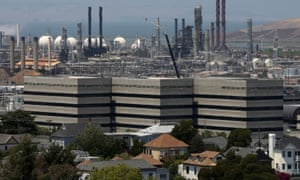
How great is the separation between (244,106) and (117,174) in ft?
106

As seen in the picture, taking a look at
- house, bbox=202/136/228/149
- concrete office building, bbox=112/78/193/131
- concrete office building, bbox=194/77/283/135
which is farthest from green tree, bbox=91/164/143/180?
concrete office building, bbox=112/78/193/131

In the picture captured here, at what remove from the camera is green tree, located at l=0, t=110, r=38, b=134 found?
71.6 metres

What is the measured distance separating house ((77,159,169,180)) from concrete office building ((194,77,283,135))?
921 inches

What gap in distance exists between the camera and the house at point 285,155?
2346 inches

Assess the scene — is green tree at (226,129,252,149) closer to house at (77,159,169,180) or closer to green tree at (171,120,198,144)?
green tree at (171,120,198,144)

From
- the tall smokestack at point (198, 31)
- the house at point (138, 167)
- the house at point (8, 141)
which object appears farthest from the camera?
the tall smokestack at point (198, 31)

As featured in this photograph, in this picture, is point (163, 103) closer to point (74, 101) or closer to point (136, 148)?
point (74, 101)

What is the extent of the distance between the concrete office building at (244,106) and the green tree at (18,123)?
38.2 ft

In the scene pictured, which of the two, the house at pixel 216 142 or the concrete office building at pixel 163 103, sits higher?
the concrete office building at pixel 163 103

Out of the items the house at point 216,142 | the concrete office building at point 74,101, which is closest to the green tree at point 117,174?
the house at point 216,142

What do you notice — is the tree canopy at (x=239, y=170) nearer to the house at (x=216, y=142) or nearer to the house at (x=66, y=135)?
the house at (x=216, y=142)

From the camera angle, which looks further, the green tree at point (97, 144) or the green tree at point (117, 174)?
the green tree at point (97, 144)

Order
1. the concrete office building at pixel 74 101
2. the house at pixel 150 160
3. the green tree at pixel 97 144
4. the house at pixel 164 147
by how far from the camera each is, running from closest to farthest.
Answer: the house at pixel 150 160 < the green tree at pixel 97 144 < the house at pixel 164 147 < the concrete office building at pixel 74 101

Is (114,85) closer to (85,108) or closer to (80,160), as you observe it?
(85,108)
